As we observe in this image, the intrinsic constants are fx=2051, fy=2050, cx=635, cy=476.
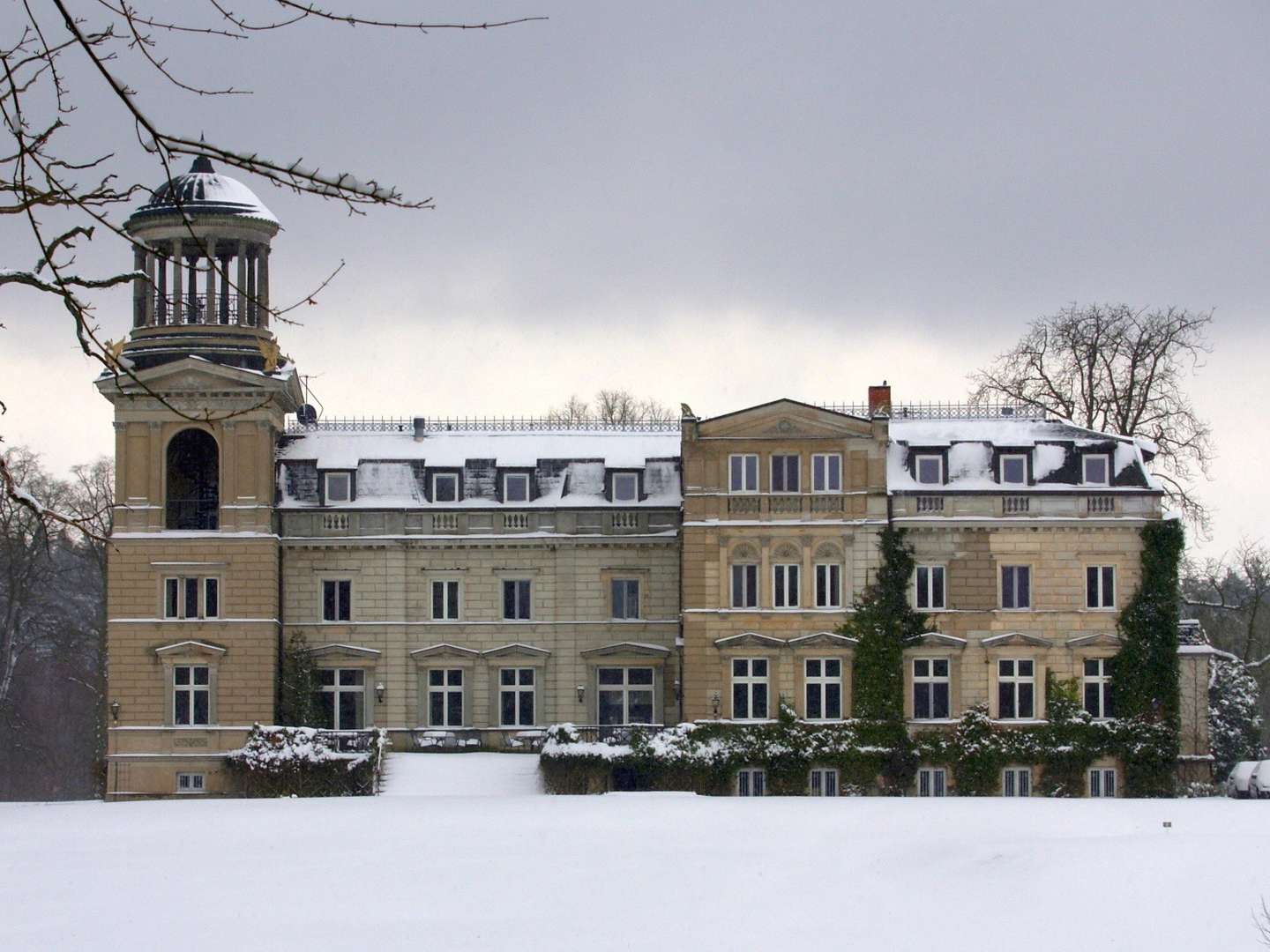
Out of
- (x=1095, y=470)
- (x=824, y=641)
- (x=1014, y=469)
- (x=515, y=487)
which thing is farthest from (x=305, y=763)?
(x=1095, y=470)

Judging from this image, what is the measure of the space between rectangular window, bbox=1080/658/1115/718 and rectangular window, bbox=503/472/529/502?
1507cm

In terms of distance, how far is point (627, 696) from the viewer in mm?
53406

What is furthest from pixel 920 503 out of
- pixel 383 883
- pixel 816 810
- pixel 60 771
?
pixel 60 771

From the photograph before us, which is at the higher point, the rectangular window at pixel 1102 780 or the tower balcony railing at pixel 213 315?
the tower balcony railing at pixel 213 315

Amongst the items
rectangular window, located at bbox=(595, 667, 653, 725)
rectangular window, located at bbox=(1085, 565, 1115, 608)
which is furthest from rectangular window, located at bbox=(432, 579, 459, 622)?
rectangular window, located at bbox=(1085, 565, 1115, 608)

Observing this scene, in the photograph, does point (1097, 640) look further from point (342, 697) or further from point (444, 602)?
point (342, 697)

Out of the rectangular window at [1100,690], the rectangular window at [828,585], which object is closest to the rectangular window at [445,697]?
the rectangular window at [828,585]

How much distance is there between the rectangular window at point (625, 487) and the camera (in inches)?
2125

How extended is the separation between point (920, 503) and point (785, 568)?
374 centimetres

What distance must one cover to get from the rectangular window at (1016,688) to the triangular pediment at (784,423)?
22.1ft

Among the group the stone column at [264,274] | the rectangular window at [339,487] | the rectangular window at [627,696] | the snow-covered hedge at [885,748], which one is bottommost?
the snow-covered hedge at [885,748]

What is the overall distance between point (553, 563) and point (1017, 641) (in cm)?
1217

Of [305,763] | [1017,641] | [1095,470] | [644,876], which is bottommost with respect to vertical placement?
[644,876]

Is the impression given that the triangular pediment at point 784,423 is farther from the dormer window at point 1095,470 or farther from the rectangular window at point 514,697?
the rectangular window at point 514,697
